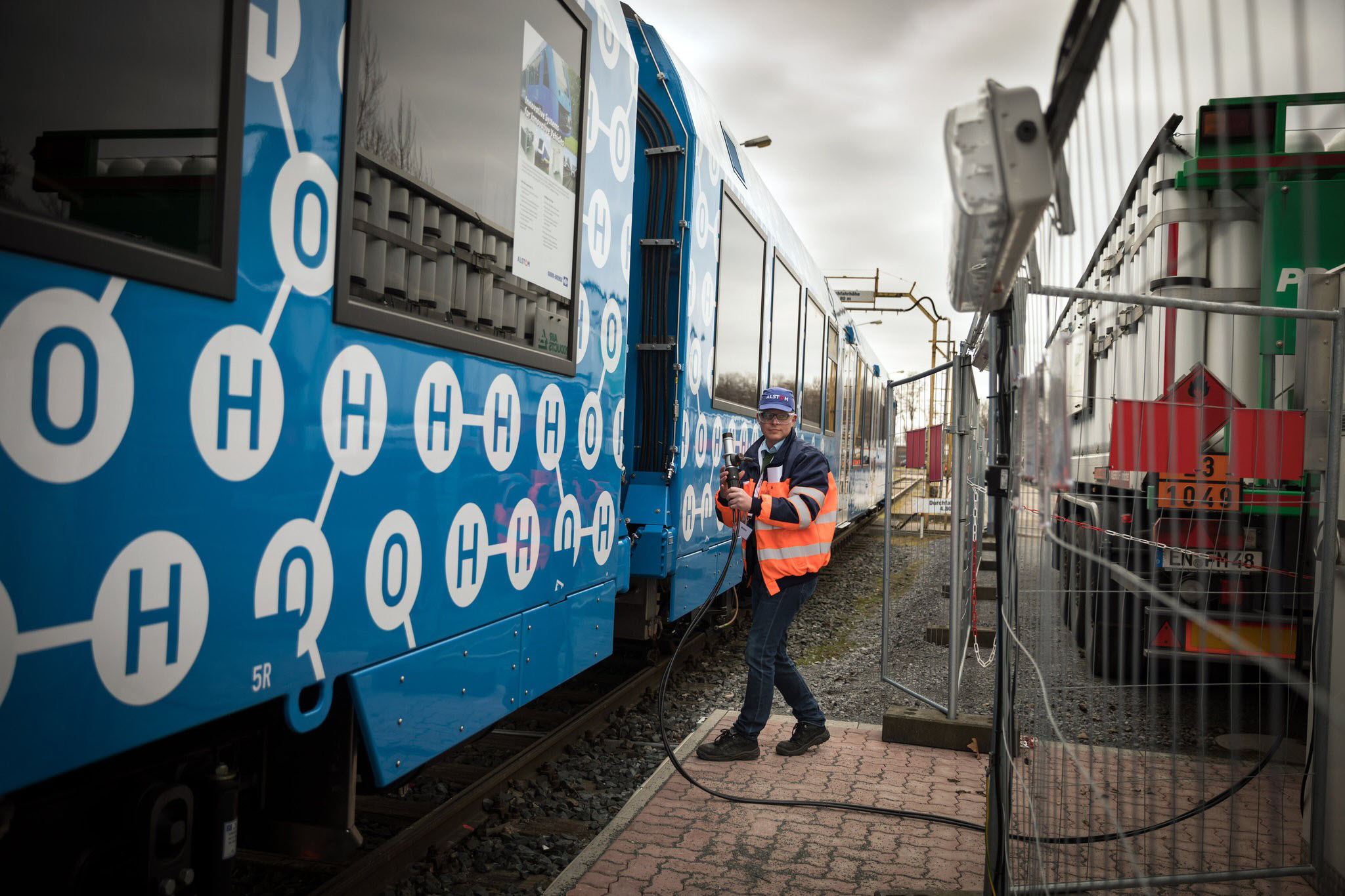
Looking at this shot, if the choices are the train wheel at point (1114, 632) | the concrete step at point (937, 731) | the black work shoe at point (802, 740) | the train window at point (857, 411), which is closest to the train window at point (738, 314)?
the black work shoe at point (802, 740)

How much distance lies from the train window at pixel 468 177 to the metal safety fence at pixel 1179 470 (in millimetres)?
1555

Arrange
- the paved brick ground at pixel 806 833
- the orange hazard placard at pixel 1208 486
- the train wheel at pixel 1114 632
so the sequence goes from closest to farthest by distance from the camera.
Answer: the train wheel at pixel 1114 632, the orange hazard placard at pixel 1208 486, the paved brick ground at pixel 806 833

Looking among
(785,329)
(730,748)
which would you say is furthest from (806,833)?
(785,329)

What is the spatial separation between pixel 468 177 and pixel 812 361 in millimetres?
6802

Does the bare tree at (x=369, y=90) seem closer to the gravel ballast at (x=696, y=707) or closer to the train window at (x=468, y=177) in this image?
the train window at (x=468, y=177)

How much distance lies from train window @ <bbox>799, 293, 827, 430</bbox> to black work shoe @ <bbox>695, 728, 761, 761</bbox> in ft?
14.4

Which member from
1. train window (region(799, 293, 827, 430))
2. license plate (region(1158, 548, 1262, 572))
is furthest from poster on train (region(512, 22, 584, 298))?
train window (region(799, 293, 827, 430))

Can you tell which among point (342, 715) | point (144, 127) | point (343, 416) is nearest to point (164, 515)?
point (343, 416)

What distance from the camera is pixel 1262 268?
534 centimetres

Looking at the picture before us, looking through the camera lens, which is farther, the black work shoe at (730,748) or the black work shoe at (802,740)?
the black work shoe at (802,740)

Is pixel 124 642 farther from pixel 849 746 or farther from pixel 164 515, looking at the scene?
pixel 849 746

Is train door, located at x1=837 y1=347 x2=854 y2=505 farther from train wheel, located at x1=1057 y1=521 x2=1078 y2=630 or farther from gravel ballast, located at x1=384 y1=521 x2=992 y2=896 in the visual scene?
train wheel, located at x1=1057 y1=521 x2=1078 y2=630

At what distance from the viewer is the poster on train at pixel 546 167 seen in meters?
3.33

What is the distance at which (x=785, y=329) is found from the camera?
26.3ft
